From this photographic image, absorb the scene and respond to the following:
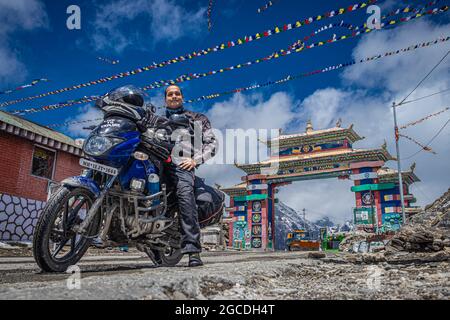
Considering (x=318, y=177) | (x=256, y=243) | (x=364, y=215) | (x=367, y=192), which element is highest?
(x=318, y=177)

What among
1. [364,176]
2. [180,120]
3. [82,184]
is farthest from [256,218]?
[82,184]

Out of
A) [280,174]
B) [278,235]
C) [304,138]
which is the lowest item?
[278,235]

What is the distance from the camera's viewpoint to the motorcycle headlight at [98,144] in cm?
224

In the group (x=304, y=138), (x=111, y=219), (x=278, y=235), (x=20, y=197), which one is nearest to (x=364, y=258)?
(x=111, y=219)

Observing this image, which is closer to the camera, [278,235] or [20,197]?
[20,197]

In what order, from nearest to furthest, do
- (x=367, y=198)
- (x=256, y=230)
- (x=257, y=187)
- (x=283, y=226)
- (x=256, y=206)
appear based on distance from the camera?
(x=367, y=198)
(x=256, y=230)
(x=256, y=206)
(x=257, y=187)
(x=283, y=226)

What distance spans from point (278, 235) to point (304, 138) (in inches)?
848

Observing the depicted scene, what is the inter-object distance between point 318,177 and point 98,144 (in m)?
24.1

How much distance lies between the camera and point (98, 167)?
220cm

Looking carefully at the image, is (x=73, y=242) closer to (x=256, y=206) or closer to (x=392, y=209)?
(x=392, y=209)

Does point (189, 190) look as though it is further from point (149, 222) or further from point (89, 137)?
point (89, 137)

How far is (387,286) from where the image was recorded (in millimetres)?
1758

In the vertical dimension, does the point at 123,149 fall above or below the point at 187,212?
above

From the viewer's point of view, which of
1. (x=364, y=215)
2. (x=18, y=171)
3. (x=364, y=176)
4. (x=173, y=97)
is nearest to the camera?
(x=173, y=97)
